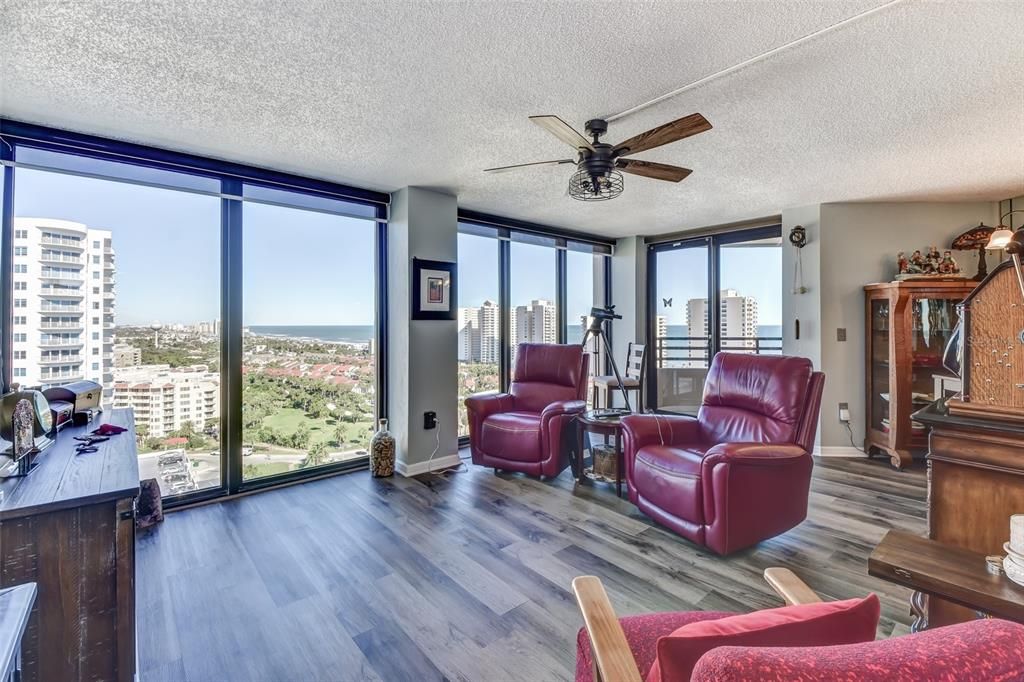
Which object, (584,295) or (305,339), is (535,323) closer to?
(584,295)

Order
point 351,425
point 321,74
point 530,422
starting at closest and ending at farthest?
1. point 321,74
2. point 530,422
3. point 351,425

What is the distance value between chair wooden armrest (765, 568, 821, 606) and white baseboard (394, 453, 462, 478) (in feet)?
9.68

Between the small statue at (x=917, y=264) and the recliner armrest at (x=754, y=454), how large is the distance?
2854mm

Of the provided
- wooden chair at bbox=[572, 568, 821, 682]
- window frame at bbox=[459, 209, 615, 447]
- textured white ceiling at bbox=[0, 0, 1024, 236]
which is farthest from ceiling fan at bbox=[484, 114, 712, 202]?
window frame at bbox=[459, 209, 615, 447]

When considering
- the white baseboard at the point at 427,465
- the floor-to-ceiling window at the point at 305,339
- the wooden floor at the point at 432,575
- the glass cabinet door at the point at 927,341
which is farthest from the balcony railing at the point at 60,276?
the glass cabinet door at the point at 927,341

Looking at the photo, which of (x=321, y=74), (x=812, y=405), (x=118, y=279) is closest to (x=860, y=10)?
(x=812, y=405)

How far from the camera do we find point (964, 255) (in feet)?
13.5

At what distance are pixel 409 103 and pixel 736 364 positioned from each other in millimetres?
2615

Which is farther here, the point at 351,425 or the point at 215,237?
the point at 351,425

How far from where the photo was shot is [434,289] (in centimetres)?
385

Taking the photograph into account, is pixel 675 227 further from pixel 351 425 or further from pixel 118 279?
pixel 118 279

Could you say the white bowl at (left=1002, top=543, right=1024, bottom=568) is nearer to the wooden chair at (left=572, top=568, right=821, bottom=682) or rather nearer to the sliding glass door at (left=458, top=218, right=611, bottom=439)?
the wooden chair at (left=572, top=568, right=821, bottom=682)

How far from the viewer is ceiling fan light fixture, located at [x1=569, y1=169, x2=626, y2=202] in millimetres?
2318

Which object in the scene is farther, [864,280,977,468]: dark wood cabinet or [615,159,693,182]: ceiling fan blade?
[864,280,977,468]: dark wood cabinet
